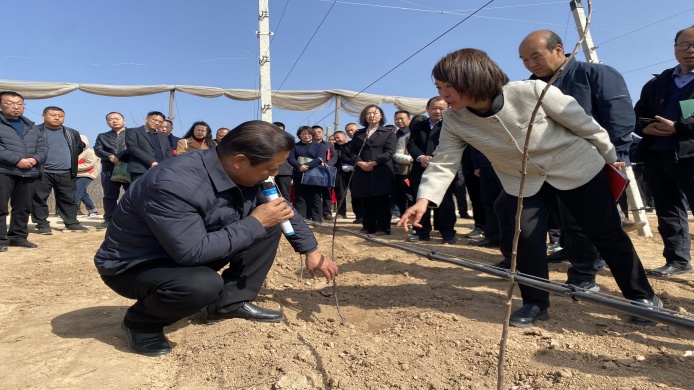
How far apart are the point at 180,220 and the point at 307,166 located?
4.74 metres

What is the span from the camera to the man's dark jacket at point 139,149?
621cm

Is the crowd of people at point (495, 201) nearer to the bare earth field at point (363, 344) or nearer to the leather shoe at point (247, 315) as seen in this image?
the leather shoe at point (247, 315)

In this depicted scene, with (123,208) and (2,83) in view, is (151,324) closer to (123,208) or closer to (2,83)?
(123,208)

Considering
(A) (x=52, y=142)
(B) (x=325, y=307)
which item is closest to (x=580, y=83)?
(B) (x=325, y=307)

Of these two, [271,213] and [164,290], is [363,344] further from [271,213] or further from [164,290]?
[164,290]

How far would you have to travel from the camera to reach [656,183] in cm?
343

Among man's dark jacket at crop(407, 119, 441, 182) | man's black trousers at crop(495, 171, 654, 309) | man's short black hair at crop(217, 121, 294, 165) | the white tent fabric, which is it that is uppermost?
the white tent fabric

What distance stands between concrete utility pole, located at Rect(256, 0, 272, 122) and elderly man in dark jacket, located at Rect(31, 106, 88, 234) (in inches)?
128

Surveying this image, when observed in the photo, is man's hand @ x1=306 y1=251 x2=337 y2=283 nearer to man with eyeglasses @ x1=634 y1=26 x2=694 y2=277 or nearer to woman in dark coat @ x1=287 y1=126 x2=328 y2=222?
man with eyeglasses @ x1=634 y1=26 x2=694 y2=277

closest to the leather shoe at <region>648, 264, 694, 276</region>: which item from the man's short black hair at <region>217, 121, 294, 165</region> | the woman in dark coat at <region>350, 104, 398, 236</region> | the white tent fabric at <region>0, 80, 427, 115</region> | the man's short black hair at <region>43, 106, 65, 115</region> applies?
the man's short black hair at <region>217, 121, 294, 165</region>

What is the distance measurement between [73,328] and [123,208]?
35.1 inches

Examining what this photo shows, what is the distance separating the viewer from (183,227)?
2051 mm

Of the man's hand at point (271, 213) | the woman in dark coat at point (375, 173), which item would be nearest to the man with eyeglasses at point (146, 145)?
the woman in dark coat at point (375, 173)

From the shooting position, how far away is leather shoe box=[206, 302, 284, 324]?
2.60 m
